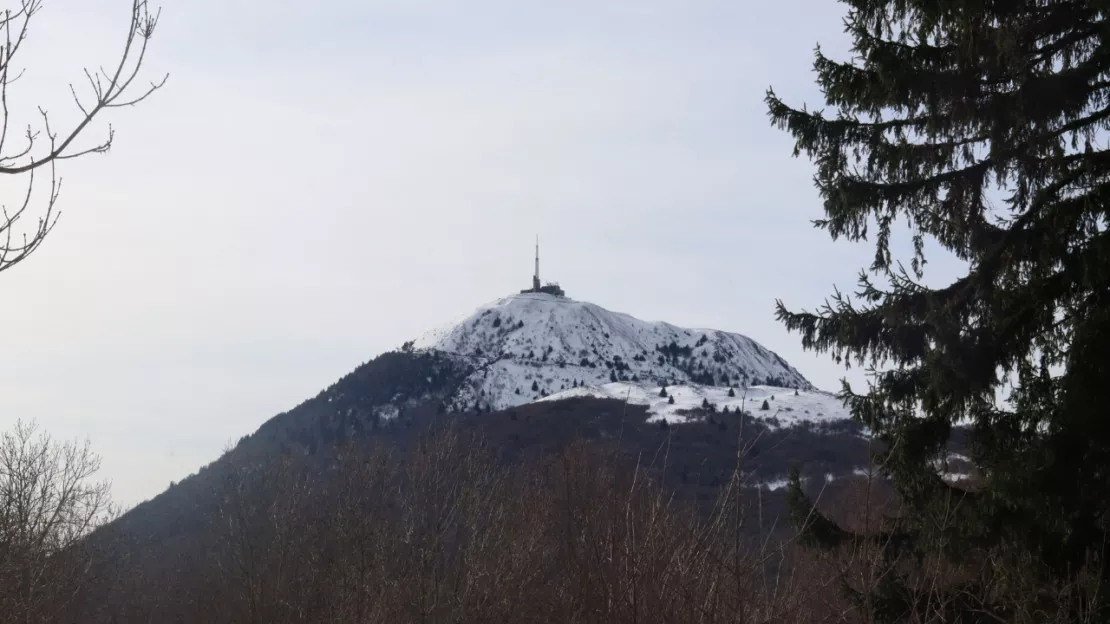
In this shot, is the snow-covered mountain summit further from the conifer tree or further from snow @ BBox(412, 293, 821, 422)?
the conifer tree

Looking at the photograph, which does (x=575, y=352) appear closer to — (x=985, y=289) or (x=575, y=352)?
(x=575, y=352)

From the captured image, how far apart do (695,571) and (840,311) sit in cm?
482

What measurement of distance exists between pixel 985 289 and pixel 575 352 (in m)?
142

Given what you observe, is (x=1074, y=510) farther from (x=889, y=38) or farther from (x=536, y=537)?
(x=536, y=537)

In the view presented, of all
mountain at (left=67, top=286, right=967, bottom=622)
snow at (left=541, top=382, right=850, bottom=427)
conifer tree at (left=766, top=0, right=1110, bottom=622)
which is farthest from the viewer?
snow at (left=541, top=382, right=850, bottom=427)

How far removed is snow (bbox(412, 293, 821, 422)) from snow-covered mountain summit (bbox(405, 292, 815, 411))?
0.13 m

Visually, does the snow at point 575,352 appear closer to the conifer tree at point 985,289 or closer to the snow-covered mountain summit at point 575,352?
the snow-covered mountain summit at point 575,352

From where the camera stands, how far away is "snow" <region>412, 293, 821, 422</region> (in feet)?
462

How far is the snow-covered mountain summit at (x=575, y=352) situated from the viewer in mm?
141625

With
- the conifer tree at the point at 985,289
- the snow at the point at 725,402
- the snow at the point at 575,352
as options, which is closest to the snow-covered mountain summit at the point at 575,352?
the snow at the point at 575,352

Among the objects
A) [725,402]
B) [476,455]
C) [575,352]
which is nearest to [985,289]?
[476,455]

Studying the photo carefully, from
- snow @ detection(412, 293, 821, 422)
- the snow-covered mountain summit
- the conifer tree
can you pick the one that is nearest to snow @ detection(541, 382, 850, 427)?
snow @ detection(412, 293, 821, 422)

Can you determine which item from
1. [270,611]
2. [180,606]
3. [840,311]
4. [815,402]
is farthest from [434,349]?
[840,311]

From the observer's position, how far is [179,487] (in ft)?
282
